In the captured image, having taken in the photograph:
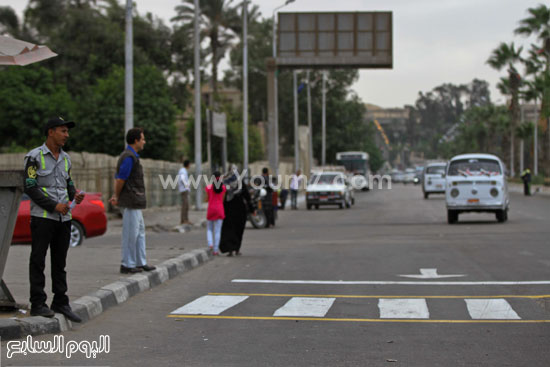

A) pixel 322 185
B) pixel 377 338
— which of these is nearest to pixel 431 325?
pixel 377 338

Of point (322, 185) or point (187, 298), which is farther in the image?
point (322, 185)

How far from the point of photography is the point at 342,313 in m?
8.74

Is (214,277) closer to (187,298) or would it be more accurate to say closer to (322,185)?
(187,298)

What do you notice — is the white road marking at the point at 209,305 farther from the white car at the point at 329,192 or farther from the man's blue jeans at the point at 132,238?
the white car at the point at 329,192

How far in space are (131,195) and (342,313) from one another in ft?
11.9

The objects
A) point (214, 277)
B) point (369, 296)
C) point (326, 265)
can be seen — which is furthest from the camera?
point (326, 265)

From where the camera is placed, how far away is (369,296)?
395 inches

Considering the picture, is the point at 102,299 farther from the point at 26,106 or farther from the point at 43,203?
the point at 26,106

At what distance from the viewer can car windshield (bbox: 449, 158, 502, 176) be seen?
81.4 feet

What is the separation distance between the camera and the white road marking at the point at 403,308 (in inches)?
336

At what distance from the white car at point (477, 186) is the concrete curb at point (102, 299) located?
12.3m

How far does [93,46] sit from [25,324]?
5369 cm

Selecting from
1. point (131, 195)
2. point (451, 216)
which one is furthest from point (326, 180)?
point (131, 195)

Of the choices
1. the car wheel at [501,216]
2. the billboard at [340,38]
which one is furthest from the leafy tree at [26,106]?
the car wheel at [501,216]
